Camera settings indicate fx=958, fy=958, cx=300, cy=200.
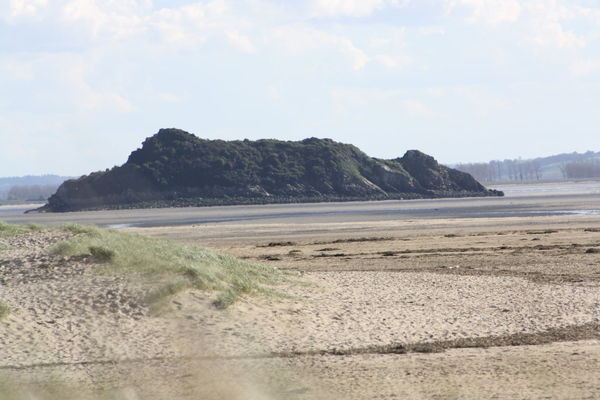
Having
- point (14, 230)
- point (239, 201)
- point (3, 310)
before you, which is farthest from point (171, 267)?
point (239, 201)

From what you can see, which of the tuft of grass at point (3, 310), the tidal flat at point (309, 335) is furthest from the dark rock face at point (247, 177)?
the tuft of grass at point (3, 310)

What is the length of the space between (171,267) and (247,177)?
103 m

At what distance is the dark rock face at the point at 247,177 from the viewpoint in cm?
11525

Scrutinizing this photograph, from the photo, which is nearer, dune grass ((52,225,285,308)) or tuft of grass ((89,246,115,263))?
dune grass ((52,225,285,308))

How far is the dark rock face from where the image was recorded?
115 meters

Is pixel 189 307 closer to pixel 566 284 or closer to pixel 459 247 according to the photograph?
pixel 566 284

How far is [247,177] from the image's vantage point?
398 feet

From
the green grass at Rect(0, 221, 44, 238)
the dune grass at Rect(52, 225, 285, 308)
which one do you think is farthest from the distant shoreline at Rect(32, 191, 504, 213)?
the dune grass at Rect(52, 225, 285, 308)

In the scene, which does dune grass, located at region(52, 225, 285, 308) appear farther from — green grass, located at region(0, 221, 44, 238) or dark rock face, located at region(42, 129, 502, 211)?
dark rock face, located at region(42, 129, 502, 211)

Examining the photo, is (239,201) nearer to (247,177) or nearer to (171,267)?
(247,177)

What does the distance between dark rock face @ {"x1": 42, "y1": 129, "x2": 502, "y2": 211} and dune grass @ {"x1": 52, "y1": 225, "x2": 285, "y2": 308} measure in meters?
91.4

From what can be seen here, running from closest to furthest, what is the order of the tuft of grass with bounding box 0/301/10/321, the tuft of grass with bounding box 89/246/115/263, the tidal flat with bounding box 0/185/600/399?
1. the tidal flat with bounding box 0/185/600/399
2. the tuft of grass with bounding box 0/301/10/321
3. the tuft of grass with bounding box 89/246/115/263

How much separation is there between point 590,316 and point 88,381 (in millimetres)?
9196

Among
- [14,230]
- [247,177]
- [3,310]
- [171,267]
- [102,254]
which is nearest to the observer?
[3,310]
